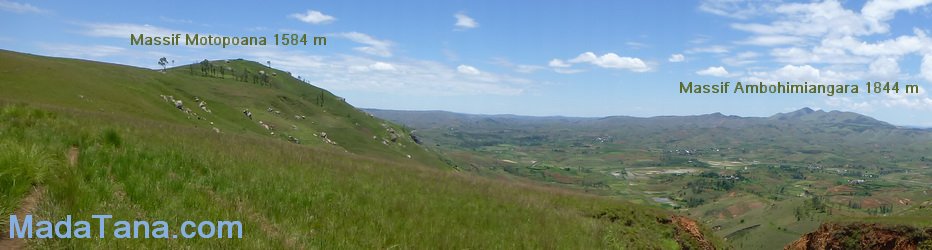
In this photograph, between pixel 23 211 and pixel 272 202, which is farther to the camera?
pixel 272 202

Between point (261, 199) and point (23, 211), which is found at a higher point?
point (23, 211)

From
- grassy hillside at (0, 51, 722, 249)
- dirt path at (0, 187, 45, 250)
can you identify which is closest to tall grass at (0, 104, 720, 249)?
grassy hillside at (0, 51, 722, 249)

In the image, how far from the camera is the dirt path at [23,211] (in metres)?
4.43

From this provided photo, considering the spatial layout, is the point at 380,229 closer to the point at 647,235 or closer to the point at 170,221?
the point at 170,221

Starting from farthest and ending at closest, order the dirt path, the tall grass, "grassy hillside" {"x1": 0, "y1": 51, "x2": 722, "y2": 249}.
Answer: the tall grass < "grassy hillside" {"x1": 0, "y1": 51, "x2": 722, "y2": 249} < the dirt path

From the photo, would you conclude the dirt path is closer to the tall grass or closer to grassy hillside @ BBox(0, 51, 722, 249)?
grassy hillside @ BBox(0, 51, 722, 249)

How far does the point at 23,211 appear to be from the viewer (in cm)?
522

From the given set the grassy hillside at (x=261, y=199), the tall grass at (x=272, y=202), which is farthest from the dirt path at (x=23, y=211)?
the tall grass at (x=272, y=202)

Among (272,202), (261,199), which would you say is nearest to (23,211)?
(261,199)

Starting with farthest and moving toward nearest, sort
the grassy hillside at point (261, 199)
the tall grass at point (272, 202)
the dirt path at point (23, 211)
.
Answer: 1. the tall grass at point (272, 202)
2. the grassy hillside at point (261, 199)
3. the dirt path at point (23, 211)

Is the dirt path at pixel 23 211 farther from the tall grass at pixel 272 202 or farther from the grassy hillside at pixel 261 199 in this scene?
the tall grass at pixel 272 202

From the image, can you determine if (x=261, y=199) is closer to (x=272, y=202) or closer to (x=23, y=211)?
(x=272, y=202)

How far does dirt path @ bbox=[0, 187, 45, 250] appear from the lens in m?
4.43

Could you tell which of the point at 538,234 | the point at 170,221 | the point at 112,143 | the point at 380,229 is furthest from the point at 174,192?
the point at 538,234
